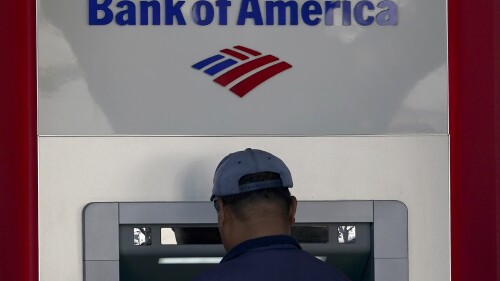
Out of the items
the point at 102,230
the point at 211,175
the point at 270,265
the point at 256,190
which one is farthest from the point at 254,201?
the point at 102,230

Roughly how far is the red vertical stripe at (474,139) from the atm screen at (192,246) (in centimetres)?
28

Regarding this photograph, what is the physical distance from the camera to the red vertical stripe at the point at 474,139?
2711mm

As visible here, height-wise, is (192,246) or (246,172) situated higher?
(246,172)

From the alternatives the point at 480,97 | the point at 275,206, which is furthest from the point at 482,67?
the point at 275,206

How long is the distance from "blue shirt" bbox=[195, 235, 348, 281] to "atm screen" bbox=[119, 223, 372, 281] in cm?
58

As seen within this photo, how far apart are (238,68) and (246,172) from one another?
62cm

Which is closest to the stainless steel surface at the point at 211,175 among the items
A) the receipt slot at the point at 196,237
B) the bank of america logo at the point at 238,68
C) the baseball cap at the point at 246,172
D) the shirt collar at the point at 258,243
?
the receipt slot at the point at 196,237

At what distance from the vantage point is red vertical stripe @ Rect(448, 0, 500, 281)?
2.71 meters

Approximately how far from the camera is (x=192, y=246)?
9.05 ft

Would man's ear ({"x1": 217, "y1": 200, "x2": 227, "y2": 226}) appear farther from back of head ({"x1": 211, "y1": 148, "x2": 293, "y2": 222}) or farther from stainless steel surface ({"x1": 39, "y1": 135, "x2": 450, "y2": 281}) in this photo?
stainless steel surface ({"x1": 39, "y1": 135, "x2": 450, "y2": 281})

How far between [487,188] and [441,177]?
0.49 feet

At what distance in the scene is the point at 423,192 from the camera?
2.81m
